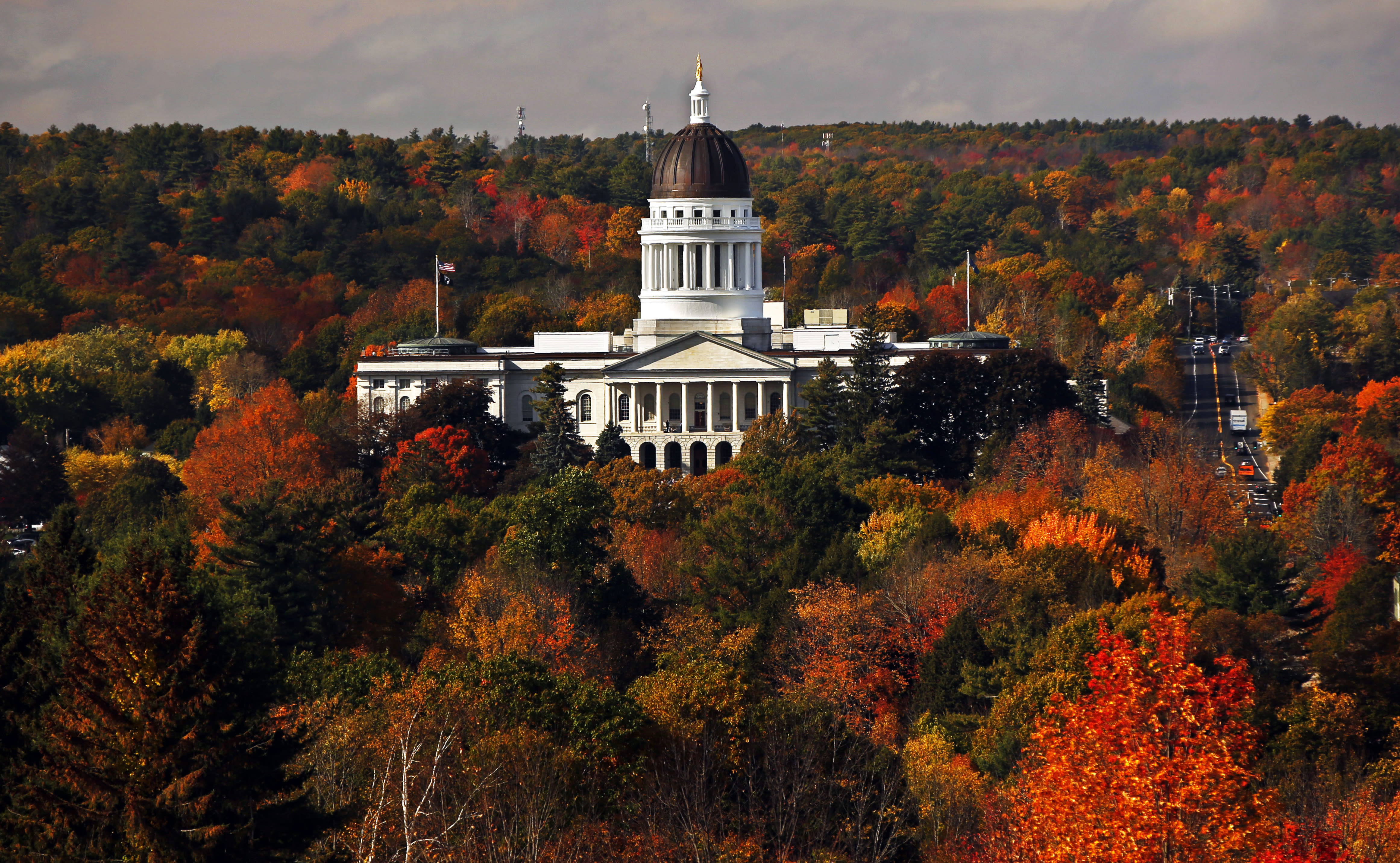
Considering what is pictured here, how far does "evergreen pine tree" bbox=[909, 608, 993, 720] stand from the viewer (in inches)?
2370

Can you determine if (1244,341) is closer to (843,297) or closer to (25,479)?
(843,297)

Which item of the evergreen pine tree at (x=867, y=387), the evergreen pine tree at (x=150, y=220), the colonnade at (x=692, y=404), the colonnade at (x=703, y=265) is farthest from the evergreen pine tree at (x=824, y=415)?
the evergreen pine tree at (x=150, y=220)

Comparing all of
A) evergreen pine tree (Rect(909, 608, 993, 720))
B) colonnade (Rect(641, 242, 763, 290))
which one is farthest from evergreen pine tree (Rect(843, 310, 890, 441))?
evergreen pine tree (Rect(909, 608, 993, 720))

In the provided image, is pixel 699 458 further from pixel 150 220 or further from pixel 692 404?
pixel 150 220

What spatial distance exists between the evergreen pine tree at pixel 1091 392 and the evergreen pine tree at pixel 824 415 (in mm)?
10537

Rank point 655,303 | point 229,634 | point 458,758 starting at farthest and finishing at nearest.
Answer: point 655,303 < point 458,758 < point 229,634

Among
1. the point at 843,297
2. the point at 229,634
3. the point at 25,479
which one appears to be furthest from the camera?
the point at 843,297

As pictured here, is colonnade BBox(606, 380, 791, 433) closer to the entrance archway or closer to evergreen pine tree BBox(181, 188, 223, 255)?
the entrance archway

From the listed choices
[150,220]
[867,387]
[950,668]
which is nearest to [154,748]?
[950,668]

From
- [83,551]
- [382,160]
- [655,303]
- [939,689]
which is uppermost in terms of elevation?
[382,160]

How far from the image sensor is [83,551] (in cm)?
4359

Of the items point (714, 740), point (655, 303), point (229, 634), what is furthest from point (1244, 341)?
point (229, 634)

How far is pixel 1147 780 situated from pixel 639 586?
37.7 meters

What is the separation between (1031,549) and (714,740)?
26.1 metres
